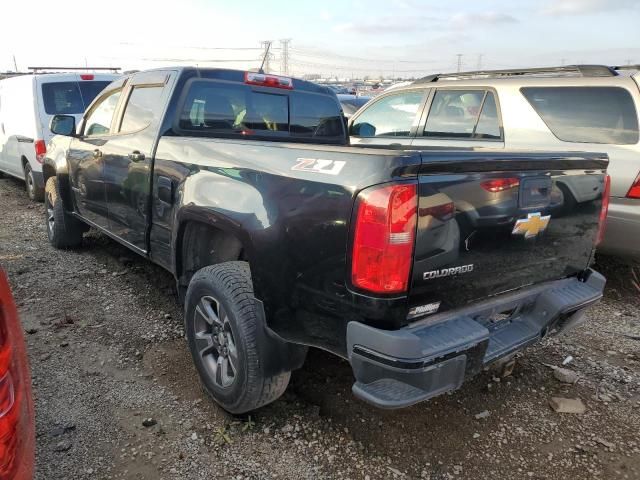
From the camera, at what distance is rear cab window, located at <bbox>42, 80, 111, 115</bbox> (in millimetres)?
7055

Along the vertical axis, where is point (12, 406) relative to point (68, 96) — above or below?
below

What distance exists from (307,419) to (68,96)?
21.8 ft

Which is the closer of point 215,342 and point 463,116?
point 215,342

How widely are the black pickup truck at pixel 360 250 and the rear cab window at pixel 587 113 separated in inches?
69.2

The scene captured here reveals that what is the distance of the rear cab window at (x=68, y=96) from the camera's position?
705cm

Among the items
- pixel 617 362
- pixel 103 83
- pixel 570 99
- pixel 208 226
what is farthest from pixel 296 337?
pixel 103 83

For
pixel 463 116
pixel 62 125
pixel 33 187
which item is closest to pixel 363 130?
pixel 463 116

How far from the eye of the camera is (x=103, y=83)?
25.2 ft

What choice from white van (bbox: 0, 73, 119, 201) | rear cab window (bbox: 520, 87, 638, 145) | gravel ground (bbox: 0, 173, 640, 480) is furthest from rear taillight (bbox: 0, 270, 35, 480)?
white van (bbox: 0, 73, 119, 201)

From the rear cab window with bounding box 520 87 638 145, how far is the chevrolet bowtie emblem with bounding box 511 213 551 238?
7.29 feet

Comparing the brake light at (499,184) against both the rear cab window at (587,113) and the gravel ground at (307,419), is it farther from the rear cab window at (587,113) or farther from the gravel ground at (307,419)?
the rear cab window at (587,113)

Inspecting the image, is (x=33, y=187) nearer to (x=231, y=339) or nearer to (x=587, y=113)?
(x=231, y=339)

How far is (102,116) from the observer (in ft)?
14.4

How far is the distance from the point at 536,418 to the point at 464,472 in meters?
0.69
